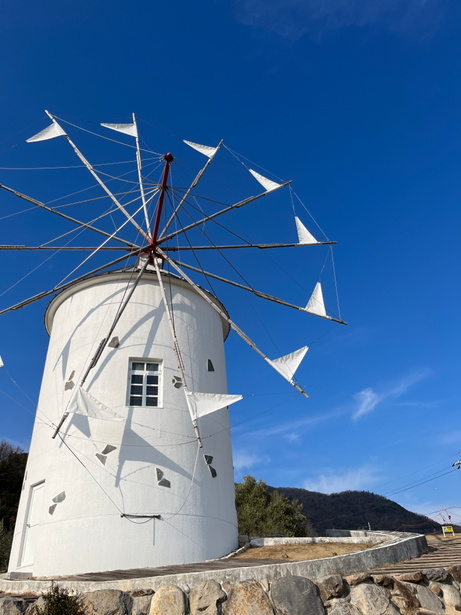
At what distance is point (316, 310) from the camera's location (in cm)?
1406

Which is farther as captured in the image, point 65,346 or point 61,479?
point 65,346

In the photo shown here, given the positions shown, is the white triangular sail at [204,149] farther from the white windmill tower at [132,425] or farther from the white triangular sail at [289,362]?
the white triangular sail at [289,362]

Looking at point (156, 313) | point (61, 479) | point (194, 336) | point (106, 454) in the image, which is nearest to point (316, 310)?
point (194, 336)

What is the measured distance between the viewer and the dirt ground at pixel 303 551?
1033cm

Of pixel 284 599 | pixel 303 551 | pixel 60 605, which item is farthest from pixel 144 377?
pixel 284 599

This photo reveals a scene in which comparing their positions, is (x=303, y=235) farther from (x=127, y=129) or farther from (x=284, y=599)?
(x=284, y=599)

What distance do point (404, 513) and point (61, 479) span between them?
6659 centimetres

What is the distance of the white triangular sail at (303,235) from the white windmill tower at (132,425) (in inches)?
1.3

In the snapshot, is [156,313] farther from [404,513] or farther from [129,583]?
[404,513]

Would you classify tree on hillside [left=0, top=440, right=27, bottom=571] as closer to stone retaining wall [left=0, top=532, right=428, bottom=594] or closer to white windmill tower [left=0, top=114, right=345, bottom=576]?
white windmill tower [left=0, top=114, right=345, bottom=576]

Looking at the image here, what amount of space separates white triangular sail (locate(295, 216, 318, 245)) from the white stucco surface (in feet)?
12.8

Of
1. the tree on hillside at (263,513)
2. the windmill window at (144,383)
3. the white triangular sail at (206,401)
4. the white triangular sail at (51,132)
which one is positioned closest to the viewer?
the white triangular sail at (206,401)

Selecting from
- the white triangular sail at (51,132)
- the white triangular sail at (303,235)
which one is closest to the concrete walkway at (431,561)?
the white triangular sail at (303,235)

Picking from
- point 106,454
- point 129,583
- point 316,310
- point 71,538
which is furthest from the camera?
point 316,310
